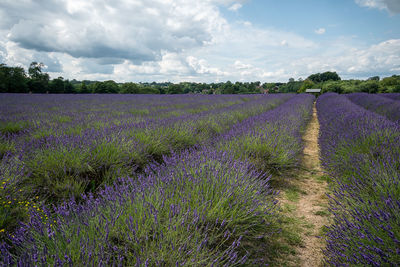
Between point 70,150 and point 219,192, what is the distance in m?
1.96

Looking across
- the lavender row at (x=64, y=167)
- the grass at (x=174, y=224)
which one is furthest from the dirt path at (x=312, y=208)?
the lavender row at (x=64, y=167)

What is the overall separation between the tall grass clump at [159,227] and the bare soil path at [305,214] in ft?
0.89

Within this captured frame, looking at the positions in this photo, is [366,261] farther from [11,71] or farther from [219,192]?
[11,71]

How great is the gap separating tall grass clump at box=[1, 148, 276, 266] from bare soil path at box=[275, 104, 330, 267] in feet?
0.89

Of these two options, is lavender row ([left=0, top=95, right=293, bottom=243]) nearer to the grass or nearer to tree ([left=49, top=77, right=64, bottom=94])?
the grass

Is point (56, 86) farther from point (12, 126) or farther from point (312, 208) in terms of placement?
point (312, 208)

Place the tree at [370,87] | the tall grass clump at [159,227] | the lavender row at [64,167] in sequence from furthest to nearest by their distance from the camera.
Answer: the tree at [370,87] < the lavender row at [64,167] < the tall grass clump at [159,227]

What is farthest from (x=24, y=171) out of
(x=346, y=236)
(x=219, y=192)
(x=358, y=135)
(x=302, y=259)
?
(x=358, y=135)

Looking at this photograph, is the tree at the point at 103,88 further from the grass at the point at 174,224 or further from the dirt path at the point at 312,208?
the grass at the point at 174,224

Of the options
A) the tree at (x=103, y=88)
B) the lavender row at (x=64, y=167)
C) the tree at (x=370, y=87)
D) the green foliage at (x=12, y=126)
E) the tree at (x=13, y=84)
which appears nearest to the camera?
the lavender row at (x=64, y=167)

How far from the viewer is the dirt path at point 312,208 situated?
1.66 m

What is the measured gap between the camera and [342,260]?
127 cm

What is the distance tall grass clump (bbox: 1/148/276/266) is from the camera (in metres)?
1.05

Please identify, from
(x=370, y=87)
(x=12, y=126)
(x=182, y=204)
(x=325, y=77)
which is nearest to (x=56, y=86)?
(x=12, y=126)
